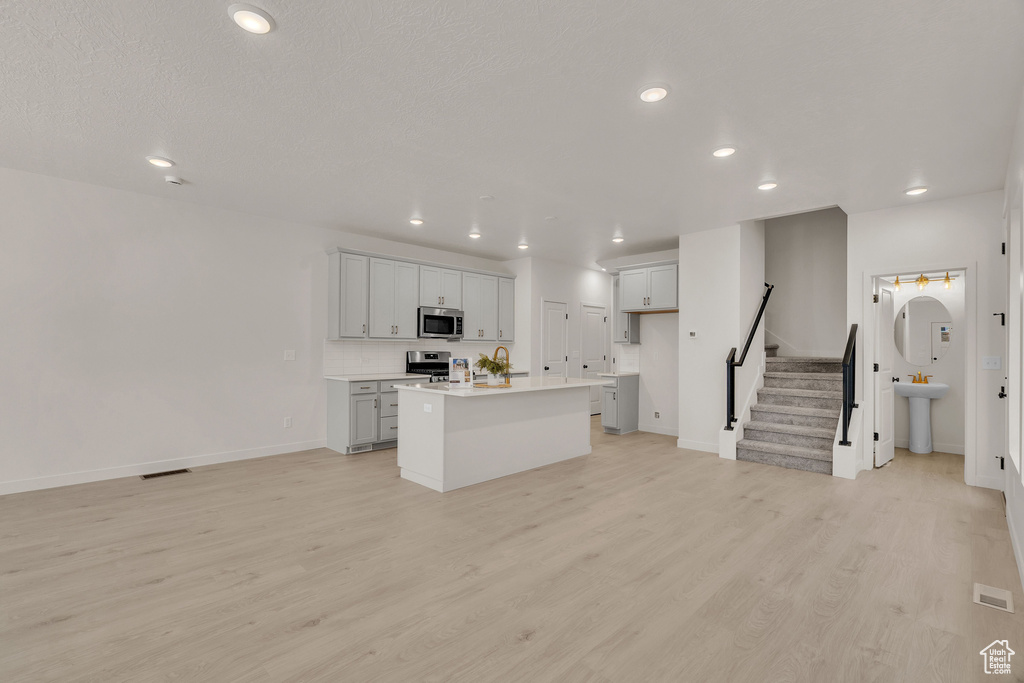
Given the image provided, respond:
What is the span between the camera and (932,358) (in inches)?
231

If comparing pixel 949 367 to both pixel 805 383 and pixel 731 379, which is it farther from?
pixel 731 379

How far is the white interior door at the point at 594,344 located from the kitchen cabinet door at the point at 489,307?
1903 mm

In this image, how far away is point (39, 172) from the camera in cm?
420

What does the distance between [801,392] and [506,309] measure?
14.3 ft

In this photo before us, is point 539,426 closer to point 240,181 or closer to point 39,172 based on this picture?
point 240,181

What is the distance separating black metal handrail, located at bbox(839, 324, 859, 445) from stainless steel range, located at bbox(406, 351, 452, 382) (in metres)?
4.80

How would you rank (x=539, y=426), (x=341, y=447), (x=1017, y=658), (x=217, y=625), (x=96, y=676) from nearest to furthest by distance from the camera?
(x=96, y=676)
(x=1017, y=658)
(x=217, y=625)
(x=539, y=426)
(x=341, y=447)

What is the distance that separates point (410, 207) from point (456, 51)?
2.89 metres

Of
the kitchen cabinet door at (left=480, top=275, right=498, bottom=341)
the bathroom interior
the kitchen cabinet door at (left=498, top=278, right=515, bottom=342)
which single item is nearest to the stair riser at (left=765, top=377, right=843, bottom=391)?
the bathroom interior

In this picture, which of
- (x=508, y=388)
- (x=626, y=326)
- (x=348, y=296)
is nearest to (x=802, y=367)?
(x=626, y=326)

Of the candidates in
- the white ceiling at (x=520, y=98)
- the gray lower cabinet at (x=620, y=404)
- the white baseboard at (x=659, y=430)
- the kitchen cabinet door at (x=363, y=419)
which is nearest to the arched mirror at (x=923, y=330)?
the white ceiling at (x=520, y=98)

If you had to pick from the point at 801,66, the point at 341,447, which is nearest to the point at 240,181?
the point at 341,447

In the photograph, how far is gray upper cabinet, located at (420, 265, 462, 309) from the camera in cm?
674

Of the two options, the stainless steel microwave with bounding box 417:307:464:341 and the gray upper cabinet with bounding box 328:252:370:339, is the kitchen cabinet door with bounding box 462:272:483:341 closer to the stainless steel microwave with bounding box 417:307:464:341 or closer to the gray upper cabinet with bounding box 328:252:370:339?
the stainless steel microwave with bounding box 417:307:464:341
